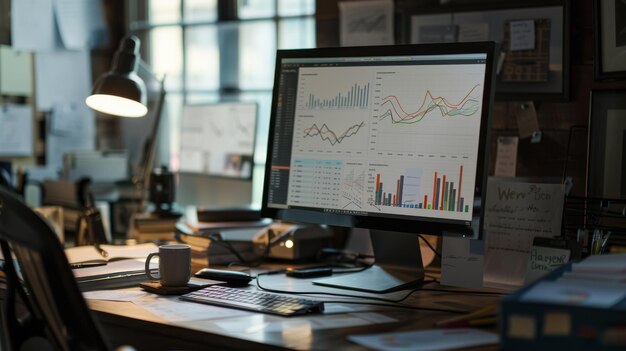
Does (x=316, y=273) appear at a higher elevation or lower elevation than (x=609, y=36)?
lower

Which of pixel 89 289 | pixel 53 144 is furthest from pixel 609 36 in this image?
pixel 53 144

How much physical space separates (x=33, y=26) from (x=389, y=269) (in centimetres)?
212

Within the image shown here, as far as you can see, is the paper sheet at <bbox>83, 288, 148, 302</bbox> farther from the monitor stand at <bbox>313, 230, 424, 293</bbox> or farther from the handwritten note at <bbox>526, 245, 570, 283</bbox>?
the handwritten note at <bbox>526, 245, 570, 283</bbox>

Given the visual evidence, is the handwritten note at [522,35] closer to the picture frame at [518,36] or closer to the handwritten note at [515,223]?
the picture frame at [518,36]

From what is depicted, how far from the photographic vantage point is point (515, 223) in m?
1.78

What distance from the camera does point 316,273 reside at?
6.06ft

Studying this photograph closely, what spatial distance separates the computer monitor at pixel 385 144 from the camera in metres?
1.61

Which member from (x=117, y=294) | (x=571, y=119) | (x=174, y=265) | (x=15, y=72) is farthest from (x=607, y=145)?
(x=15, y=72)

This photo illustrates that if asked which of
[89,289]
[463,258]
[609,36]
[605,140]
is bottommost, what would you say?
[89,289]

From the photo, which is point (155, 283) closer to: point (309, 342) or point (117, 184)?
point (309, 342)

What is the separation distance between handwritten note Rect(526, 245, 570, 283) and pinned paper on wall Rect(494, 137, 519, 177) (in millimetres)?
349

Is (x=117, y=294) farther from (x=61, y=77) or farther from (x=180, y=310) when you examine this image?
(x=61, y=77)

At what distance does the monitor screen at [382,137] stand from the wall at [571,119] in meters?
0.40

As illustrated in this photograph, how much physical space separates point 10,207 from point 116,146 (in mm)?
2500
